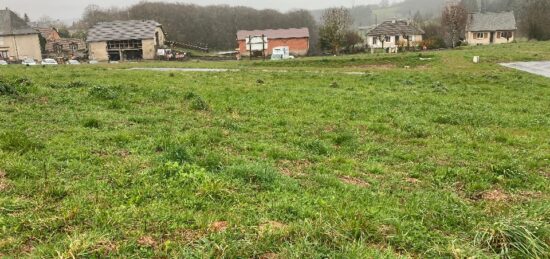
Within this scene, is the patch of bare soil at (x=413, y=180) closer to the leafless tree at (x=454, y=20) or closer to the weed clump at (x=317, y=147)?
the weed clump at (x=317, y=147)

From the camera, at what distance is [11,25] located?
242 feet

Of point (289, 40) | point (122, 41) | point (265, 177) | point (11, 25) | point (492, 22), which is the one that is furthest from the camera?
point (289, 40)

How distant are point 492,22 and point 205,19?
2953 inches

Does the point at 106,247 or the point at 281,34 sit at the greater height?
the point at 281,34

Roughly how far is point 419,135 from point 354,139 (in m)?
1.93

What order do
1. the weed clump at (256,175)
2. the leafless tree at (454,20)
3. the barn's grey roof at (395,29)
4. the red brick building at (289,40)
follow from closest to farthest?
the weed clump at (256,175) → the leafless tree at (454,20) → the barn's grey roof at (395,29) → the red brick building at (289,40)

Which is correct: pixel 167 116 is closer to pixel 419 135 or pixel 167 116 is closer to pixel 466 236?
pixel 419 135

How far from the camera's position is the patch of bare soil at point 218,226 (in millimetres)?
5078

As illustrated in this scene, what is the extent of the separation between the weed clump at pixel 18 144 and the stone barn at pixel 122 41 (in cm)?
6965

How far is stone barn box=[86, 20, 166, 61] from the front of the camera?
75.1 metres

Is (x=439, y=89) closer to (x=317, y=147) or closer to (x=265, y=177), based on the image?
(x=317, y=147)

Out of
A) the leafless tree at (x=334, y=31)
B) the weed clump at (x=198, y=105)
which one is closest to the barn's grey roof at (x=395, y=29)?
the leafless tree at (x=334, y=31)

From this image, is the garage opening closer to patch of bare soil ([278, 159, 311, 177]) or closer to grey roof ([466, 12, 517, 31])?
grey roof ([466, 12, 517, 31])

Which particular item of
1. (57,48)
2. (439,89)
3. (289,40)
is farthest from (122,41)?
(439,89)
